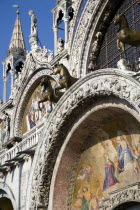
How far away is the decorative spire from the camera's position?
22.4m

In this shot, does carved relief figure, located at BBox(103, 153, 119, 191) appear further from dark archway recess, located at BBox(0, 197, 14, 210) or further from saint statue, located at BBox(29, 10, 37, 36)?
saint statue, located at BBox(29, 10, 37, 36)

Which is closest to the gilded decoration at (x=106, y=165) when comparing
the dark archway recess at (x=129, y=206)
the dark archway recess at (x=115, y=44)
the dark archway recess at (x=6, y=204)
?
the dark archway recess at (x=129, y=206)

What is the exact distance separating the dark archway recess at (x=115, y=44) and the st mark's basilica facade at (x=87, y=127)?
28 millimetres

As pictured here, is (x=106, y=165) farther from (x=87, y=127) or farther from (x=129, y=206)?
(x=129, y=206)

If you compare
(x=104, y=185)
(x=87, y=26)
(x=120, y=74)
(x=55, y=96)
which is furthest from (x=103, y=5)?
(x=104, y=185)

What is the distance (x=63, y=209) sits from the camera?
1311 cm

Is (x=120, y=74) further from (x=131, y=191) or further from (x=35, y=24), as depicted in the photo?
(x=35, y=24)

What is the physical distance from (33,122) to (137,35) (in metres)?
7.77

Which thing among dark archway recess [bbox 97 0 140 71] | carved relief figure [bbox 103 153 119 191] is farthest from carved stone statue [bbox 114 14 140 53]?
carved relief figure [bbox 103 153 119 191]

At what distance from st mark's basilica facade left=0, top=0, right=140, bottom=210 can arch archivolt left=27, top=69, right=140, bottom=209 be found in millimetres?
23

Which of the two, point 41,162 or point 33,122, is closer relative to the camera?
point 41,162

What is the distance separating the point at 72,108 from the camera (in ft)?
41.4

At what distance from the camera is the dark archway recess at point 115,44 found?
46.1 feet

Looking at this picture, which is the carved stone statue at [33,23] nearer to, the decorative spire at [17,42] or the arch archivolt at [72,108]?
the decorative spire at [17,42]
